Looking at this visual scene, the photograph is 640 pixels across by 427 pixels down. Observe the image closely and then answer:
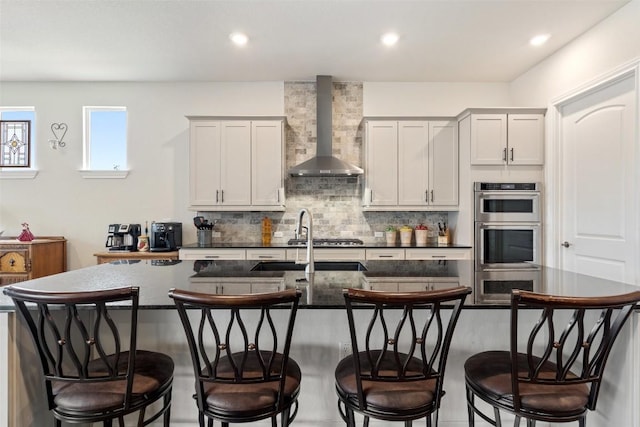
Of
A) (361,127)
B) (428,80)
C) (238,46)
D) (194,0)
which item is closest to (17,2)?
(194,0)

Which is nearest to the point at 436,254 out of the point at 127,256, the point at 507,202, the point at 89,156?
the point at 507,202

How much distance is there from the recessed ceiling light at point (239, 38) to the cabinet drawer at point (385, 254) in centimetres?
246

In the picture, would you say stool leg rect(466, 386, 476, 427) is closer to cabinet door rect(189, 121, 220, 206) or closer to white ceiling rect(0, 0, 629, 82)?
white ceiling rect(0, 0, 629, 82)

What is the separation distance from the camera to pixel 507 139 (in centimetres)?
350

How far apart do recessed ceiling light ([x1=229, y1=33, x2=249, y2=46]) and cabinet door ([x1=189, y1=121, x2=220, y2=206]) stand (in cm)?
97

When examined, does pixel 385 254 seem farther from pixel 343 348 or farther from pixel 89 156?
pixel 89 156

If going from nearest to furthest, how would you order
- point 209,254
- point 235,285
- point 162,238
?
point 235,285
point 209,254
point 162,238

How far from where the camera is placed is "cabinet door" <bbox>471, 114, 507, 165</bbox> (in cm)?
350

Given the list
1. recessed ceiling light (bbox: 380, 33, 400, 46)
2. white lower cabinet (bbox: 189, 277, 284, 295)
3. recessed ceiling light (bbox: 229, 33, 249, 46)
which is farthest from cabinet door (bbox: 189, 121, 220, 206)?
white lower cabinet (bbox: 189, 277, 284, 295)

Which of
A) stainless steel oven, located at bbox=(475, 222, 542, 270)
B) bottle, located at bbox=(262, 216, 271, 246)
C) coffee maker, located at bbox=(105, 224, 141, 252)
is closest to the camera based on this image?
stainless steel oven, located at bbox=(475, 222, 542, 270)

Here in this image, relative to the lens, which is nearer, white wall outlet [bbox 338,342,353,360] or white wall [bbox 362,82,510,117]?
white wall outlet [bbox 338,342,353,360]

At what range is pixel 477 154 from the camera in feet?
11.6

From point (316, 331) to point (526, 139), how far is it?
10.2 ft

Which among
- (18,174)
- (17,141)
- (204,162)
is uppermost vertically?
(17,141)
